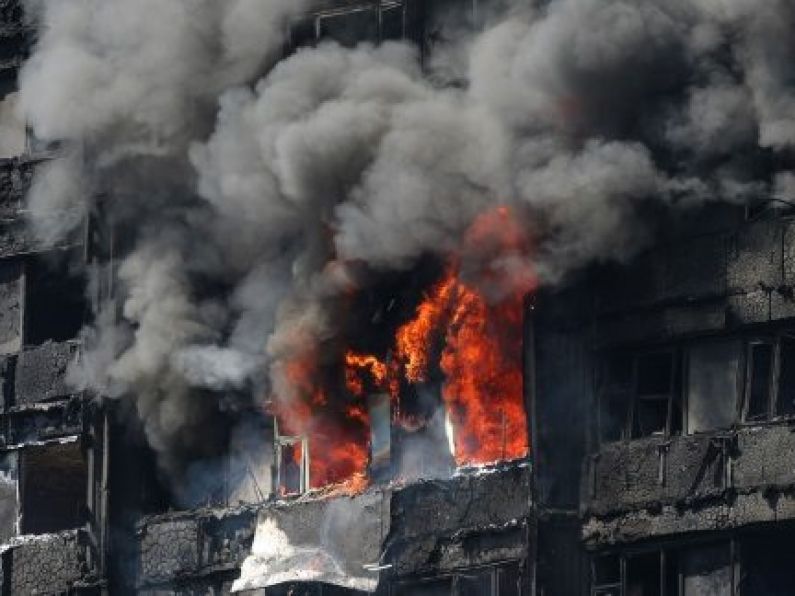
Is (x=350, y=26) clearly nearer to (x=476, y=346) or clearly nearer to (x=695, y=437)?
(x=476, y=346)

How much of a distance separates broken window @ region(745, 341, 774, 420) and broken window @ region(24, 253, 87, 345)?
13.5 meters

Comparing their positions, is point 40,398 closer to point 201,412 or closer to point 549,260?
point 201,412

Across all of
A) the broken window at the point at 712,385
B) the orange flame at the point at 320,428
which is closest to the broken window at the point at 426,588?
the orange flame at the point at 320,428

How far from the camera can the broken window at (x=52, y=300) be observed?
4834 cm

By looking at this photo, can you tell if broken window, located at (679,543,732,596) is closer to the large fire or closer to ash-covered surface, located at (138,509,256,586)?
the large fire

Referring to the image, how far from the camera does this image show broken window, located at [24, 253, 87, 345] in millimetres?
48344

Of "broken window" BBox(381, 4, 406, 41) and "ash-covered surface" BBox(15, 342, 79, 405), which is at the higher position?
"broken window" BBox(381, 4, 406, 41)

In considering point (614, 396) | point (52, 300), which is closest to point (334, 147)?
point (614, 396)

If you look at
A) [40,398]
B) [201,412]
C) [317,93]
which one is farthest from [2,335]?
[317,93]

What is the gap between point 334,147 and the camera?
1727 inches

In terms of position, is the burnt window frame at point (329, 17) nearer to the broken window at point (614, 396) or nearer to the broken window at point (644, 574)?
the broken window at point (614, 396)

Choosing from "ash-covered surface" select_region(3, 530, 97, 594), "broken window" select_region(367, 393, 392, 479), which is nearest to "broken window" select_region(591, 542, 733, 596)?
"broken window" select_region(367, 393, 392, 479)

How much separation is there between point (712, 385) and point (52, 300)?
44.9 feet

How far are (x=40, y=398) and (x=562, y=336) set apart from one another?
1053cm
